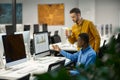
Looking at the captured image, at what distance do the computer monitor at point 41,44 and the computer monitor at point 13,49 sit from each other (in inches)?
21.5

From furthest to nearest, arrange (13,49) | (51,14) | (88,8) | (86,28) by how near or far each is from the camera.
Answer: (51,14) → (88,8) → (86,28) → (13,49)

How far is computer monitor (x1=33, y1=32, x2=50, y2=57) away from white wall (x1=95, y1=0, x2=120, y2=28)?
6.47m

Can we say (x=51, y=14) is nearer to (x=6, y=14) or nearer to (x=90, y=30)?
(x=6, y=14)

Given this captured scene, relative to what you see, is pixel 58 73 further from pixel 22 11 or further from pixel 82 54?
pixel 22 11

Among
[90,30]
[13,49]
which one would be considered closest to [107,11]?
[90,30]

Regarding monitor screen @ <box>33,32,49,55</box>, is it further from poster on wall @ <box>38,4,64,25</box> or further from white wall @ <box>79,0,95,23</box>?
poster on wall @ <box>38,4,64,25</box>

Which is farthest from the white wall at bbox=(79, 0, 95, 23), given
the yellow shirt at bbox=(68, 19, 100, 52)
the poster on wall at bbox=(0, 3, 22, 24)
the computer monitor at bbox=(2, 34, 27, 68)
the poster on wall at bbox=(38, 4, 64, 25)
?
the computer monitor at bbox=(2, 34, 27, 68)

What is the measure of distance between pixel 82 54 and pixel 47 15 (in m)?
7.53

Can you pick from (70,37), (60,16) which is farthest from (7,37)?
(60,16)

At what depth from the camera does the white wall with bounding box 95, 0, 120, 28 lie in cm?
1045

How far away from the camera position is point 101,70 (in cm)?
66

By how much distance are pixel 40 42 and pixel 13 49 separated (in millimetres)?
957

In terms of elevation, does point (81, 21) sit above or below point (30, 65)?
above

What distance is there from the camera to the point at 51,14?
11148 mm
